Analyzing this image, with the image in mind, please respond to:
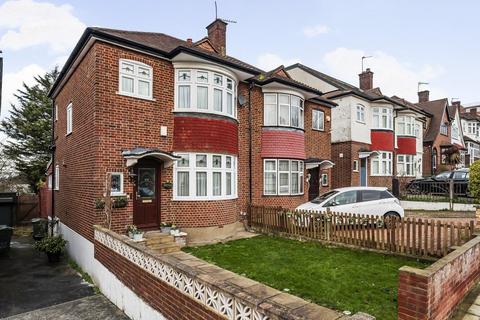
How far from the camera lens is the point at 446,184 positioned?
67.7 feet

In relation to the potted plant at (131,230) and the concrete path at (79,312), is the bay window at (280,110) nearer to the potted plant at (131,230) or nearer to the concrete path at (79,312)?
the potted plant at (131,230)

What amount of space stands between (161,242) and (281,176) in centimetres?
690

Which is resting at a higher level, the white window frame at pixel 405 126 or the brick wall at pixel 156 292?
the white window frame at pixel 405 126

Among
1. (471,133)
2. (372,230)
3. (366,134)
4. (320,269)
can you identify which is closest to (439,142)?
(366,134)

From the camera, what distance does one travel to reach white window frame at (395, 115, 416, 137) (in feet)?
A: 82.7

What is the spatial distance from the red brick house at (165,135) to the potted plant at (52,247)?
710 mm

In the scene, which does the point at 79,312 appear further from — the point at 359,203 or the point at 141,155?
the point at 359,203

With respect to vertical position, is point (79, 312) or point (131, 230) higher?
point (131, 230)

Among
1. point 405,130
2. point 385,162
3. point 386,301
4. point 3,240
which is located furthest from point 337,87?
point 3,240

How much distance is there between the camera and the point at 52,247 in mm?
10906

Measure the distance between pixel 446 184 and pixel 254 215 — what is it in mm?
15482

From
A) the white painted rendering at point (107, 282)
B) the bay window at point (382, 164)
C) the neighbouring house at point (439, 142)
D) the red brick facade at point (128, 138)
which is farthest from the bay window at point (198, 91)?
the neighbouring house at point (439, 142)

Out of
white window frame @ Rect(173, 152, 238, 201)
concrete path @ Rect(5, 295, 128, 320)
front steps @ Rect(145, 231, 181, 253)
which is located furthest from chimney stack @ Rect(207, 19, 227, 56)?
concrete path @ Rect(5, 295, 128, 320)

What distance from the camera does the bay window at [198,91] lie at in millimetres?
11062
